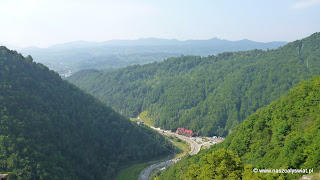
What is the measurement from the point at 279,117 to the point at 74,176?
4476 cm

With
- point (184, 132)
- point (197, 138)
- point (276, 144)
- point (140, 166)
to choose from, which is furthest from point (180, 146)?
point (276, 144)

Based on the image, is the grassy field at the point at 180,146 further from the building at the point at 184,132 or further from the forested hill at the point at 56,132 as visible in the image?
the building at the point at 184,132

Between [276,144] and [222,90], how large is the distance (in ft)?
332

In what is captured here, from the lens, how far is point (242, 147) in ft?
143

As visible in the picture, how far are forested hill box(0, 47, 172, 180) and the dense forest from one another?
80.6 ft

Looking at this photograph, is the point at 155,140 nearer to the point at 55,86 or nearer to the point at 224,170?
the point at 55,86

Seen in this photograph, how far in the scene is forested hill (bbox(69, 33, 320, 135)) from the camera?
121062 millimetres

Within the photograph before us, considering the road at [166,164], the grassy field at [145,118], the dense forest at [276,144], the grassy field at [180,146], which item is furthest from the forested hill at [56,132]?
the grassy field at [145,118]

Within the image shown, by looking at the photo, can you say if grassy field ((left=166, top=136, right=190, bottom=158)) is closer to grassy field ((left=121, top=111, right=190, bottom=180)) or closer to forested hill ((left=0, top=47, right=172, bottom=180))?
grassy field ((left=121, top=111, right=190, bottom=180))

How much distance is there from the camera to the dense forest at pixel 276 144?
26.0 meters

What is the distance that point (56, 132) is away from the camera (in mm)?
65938

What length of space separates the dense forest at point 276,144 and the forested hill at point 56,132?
24567 mm

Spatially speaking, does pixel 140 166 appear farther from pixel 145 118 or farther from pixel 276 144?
pixel 145 118

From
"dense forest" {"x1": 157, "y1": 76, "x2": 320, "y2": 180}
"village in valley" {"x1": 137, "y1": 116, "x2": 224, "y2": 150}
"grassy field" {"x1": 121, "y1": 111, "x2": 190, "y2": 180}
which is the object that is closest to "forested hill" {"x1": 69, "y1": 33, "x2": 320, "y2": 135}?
"village in valley" {"x1": 137, "y1": 116, "x2": 224, "y2": 150}
